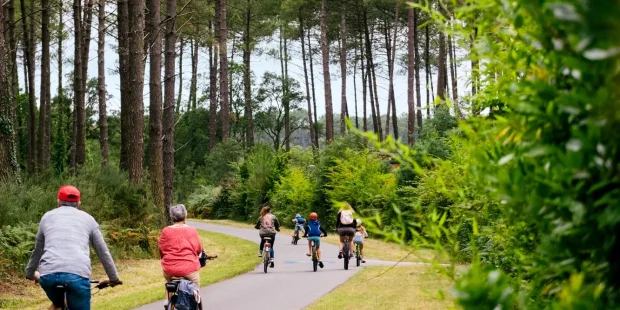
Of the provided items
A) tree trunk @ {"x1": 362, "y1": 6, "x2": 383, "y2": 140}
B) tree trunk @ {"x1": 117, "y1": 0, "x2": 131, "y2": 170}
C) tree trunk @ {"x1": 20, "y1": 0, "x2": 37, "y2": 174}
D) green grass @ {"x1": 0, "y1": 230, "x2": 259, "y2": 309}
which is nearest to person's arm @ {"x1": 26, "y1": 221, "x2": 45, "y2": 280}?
green grass @ {"x1": 0, "y1": 230, "x2": 259, "y2": 309}

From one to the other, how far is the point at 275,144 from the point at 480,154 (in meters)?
63.6

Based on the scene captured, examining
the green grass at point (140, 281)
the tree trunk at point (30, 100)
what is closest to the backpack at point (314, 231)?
the green grass at point (140, 281)

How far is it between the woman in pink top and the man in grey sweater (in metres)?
1.92

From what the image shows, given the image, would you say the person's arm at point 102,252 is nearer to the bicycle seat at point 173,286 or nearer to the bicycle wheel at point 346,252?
the bicycle seat at point 173,286

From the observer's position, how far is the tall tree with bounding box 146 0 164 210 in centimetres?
2031

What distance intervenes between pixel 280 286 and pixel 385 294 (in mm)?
2566

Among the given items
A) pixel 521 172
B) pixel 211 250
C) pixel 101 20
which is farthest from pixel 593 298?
pixel 101 20

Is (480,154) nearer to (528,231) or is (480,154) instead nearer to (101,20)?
(528,231)

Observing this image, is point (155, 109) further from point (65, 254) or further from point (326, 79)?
point (326, 79)

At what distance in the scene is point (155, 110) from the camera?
800 inches

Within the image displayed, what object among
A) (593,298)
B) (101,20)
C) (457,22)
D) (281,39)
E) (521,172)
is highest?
(281,39)

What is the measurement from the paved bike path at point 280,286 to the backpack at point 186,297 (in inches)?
140

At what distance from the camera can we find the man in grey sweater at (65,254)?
6.22 meters

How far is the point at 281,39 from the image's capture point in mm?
67312
